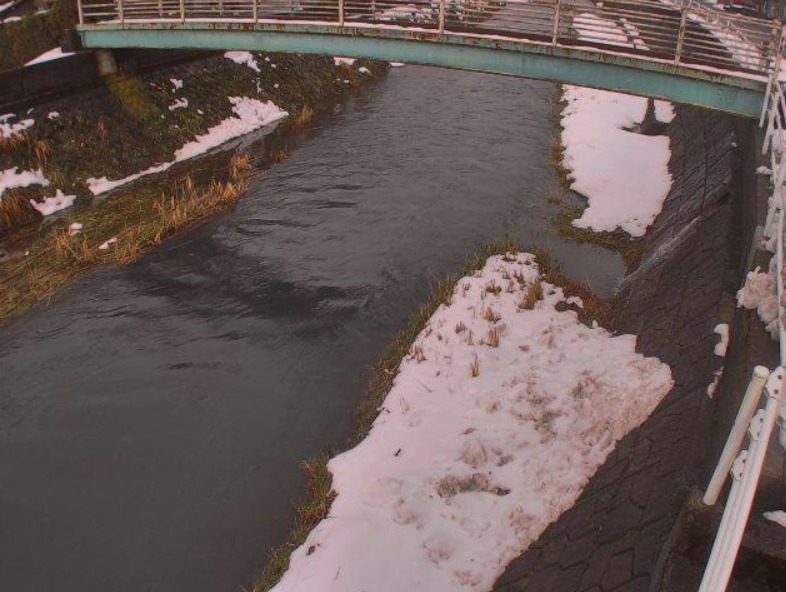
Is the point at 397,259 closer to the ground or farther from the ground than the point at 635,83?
closer to the ground

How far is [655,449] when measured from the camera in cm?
665

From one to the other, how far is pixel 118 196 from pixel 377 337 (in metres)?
10.3

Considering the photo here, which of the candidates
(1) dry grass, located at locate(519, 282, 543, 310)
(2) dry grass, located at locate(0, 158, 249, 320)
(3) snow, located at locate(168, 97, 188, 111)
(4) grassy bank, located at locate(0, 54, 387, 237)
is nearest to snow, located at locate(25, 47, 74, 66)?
(4) grassy bank, located at locate(0, 54, 387, 237)

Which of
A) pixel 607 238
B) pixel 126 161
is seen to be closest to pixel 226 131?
pixel 126 161

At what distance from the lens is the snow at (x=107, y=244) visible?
48.9 feet

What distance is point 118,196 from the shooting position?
17891mm

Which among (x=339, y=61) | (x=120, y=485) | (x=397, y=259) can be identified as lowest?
(x=120, y=485)

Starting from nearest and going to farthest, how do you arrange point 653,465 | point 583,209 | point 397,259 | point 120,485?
point 653,465
point 120,485
point 397,259
point 583,209

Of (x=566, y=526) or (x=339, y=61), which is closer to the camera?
(x=566, y=526)

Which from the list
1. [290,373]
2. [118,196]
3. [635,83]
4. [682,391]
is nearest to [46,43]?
[118,196]

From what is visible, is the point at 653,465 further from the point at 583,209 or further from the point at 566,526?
the point at 583,209

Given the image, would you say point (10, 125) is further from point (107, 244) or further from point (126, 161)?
point (107, 244)

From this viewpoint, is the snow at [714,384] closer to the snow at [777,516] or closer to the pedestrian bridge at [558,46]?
the snow at [777,516]

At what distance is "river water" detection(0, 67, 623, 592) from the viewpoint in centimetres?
816
